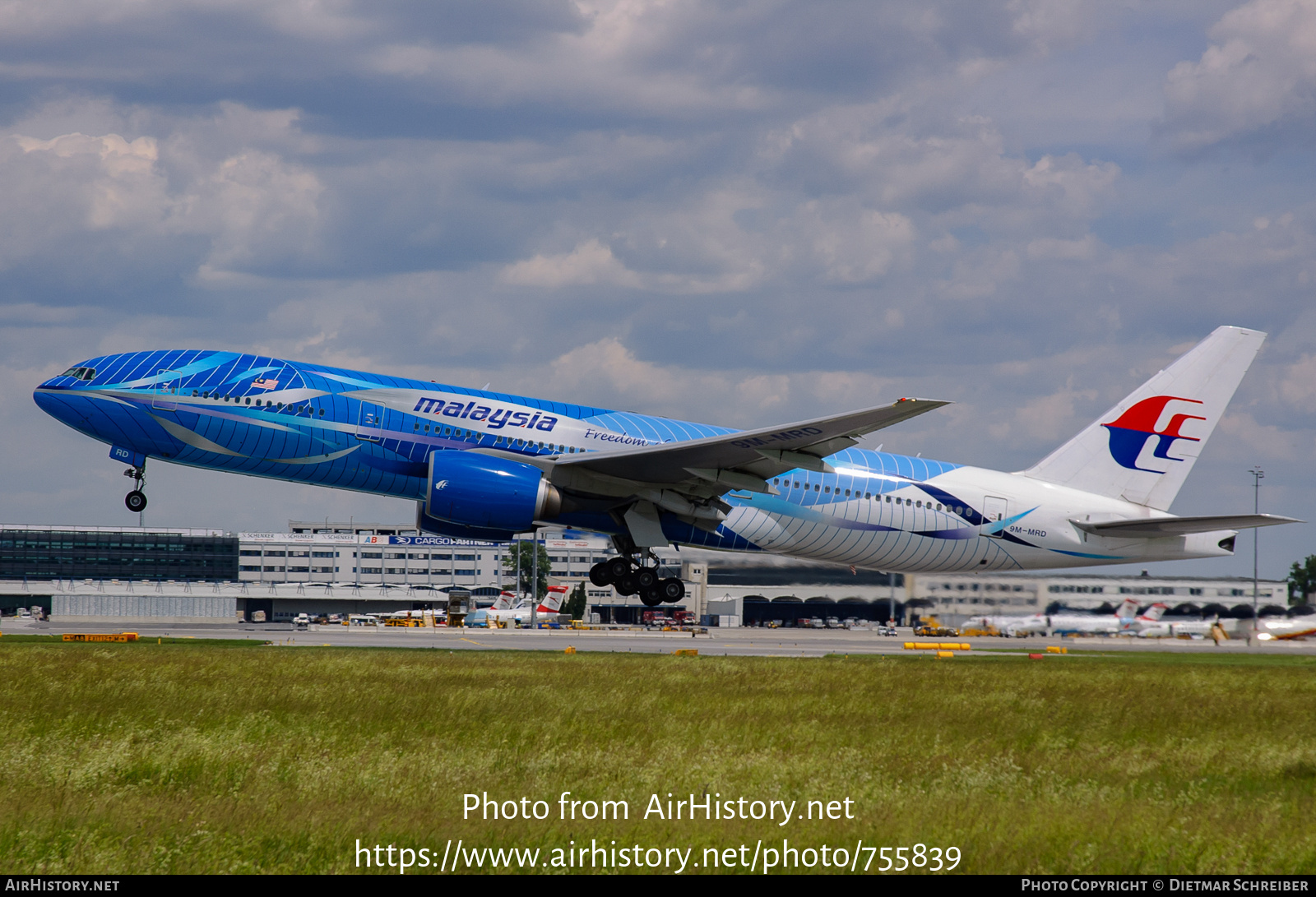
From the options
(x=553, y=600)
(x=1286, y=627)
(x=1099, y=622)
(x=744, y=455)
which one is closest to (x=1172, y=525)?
(x=744, y=455)

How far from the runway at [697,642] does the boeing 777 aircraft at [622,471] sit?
1102 cm

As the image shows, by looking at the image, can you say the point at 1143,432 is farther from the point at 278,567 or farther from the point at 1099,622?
the point at 278,567

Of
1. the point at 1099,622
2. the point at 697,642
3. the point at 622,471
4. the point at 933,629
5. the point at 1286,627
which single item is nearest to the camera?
the point at 622,471

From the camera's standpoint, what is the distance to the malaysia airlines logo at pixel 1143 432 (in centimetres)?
3388

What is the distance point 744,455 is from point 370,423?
26.7 ft

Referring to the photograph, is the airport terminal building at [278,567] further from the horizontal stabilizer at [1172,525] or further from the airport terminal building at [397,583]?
the horizontal stabilizer at [1172,525]

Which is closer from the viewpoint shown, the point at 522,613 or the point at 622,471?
the point at 622,471

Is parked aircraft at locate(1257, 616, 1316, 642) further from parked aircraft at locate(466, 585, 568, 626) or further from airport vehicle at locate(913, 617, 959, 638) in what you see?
parked aircraft at locate(466, 585, 568, 626)

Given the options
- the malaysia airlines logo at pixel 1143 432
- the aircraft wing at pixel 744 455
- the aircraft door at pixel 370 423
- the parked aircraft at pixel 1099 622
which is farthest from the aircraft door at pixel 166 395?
the parked aircraft at pixel 1099 622

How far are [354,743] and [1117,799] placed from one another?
961 cm

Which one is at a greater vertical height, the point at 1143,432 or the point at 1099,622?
the point at 1143,432

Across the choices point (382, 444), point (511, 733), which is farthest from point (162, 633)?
point (511, 733)

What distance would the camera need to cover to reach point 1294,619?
195 feet

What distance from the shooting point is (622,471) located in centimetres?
2755
